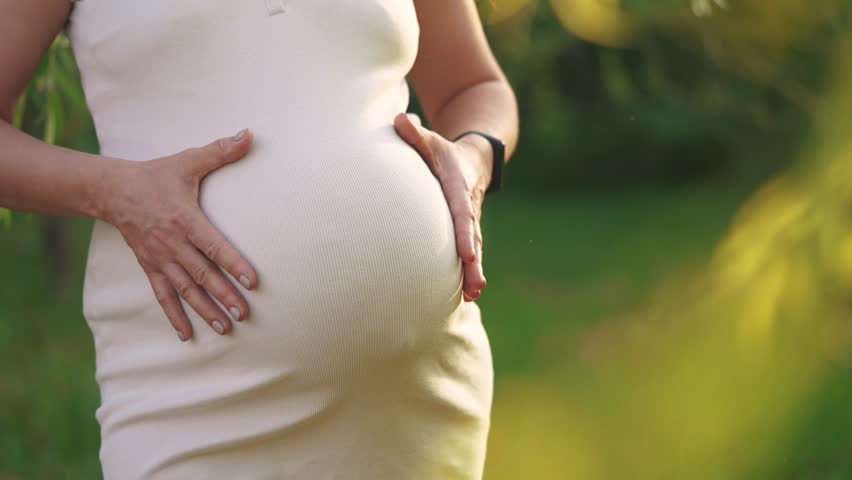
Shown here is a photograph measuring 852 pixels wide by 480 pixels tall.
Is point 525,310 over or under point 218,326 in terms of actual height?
under

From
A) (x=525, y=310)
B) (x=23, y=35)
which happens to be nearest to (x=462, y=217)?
(x=23, y=35)

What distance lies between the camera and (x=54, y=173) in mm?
1258

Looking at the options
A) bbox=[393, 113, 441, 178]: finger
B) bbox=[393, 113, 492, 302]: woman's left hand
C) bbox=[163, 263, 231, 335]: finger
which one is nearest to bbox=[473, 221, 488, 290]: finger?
bbox=[393, 113, 492, 302]: woman's left hand

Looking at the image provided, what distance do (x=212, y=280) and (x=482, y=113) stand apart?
0.64 metres

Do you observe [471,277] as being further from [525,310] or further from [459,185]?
[525,310]

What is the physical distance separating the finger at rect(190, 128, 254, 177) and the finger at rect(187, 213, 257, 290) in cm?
5

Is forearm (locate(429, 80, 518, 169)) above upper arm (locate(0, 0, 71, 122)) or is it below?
below

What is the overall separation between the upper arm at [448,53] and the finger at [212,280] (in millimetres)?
635

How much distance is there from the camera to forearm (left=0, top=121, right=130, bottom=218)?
1.24 m

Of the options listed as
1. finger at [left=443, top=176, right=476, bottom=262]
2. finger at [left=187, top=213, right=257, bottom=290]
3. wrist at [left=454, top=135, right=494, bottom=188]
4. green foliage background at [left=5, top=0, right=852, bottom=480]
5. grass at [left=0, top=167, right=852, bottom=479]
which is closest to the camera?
finger at [left=187, top=213, right=257, bottom=290]

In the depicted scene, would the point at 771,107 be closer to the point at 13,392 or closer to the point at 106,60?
the point at 13,392

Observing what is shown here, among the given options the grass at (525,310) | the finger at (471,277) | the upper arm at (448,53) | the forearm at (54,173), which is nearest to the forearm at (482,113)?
the upper arm at (448,53)

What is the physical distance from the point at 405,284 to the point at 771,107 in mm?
6632

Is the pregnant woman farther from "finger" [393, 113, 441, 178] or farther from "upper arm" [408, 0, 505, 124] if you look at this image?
"upper arm" [408, 0, 505, 124]
